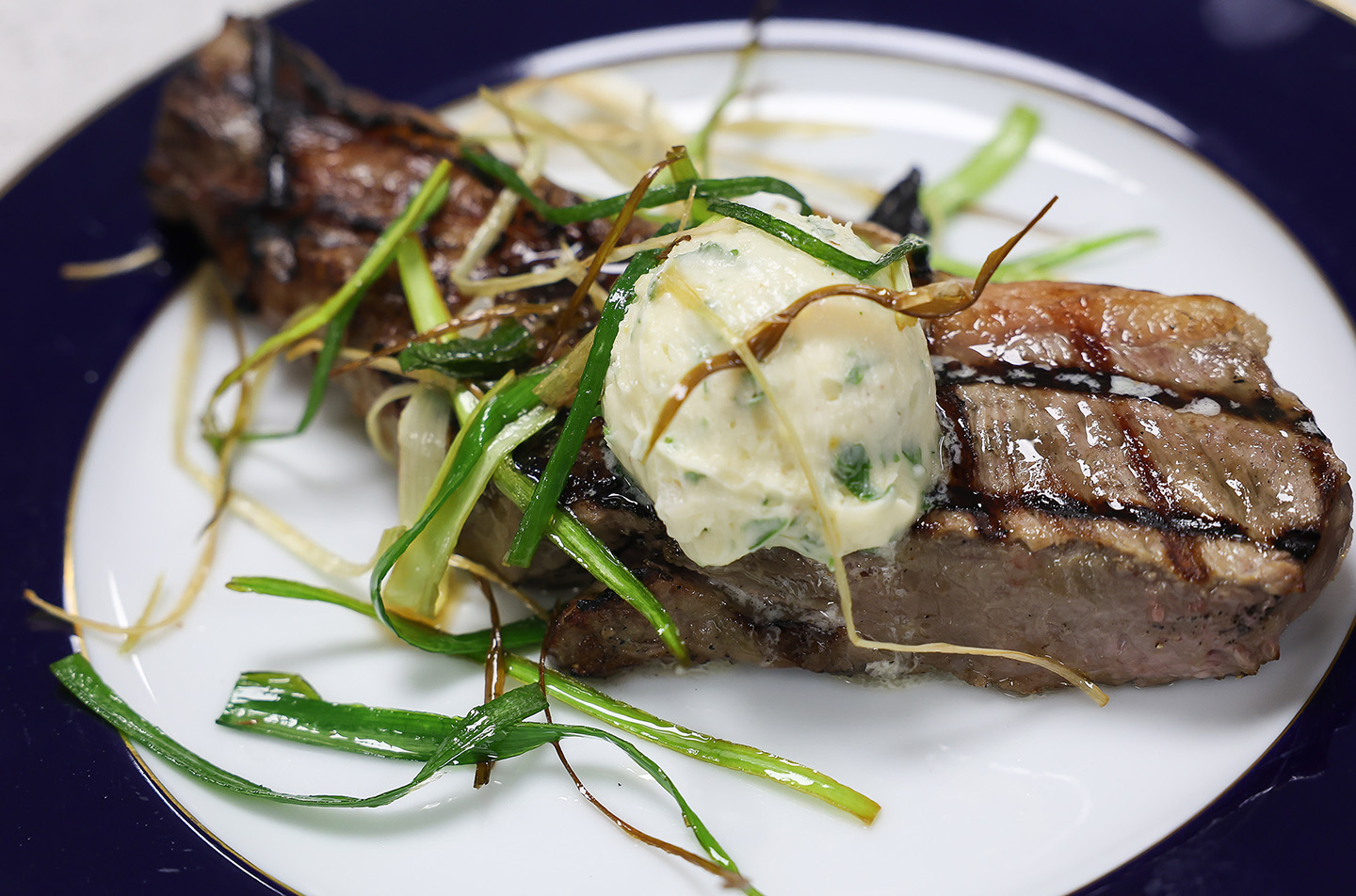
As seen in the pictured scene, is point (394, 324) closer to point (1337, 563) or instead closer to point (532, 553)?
point (532, 553)

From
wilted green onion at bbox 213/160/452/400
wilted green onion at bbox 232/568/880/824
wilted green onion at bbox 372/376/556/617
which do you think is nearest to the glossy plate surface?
wilted green onion at bbox 232/568/880/824

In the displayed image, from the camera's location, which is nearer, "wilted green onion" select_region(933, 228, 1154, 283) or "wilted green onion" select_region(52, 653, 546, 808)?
"wilted green onion" select_region(52, 653, 546, 808)

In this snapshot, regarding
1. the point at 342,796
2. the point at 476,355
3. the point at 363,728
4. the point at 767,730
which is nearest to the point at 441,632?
the point at 363,728

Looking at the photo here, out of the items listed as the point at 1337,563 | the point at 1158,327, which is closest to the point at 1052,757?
the point at 1337,563

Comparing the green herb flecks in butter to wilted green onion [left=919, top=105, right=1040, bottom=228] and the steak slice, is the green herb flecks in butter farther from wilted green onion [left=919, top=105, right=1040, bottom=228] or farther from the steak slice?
wilted green onion [left=919, top=105, right=1040, bottom=228]

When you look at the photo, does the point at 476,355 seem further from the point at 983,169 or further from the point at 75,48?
the point at 75,48
